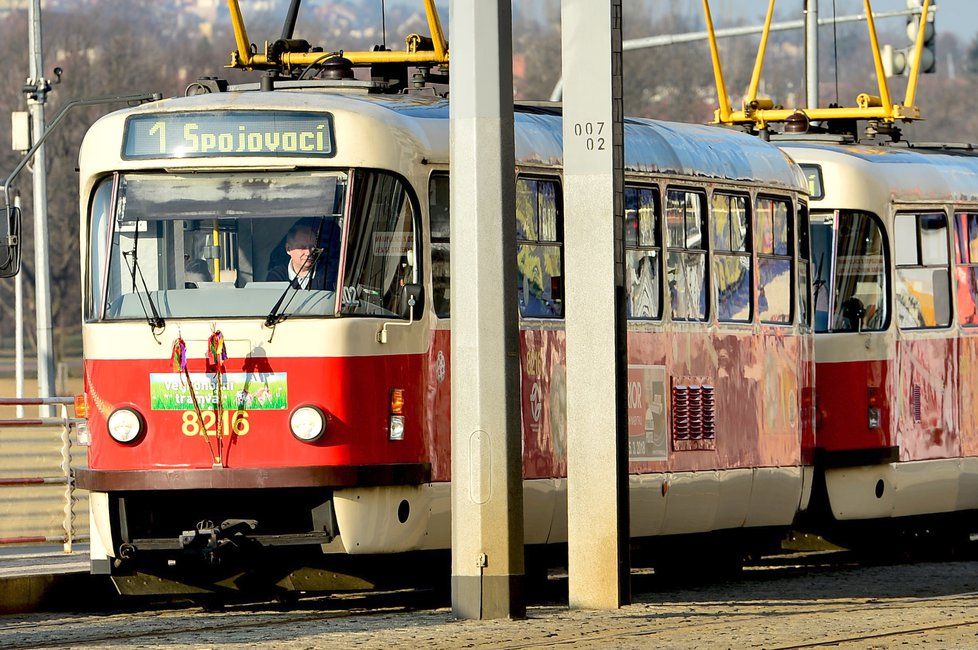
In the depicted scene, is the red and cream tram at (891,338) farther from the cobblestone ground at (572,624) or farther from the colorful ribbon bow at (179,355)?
the colorful ribbon bow at (179,355)

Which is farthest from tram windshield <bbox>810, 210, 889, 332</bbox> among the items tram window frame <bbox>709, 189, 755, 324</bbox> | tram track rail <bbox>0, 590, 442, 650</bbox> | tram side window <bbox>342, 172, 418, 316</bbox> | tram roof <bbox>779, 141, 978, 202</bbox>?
tram side window <bbox>342, 172, 418, 316</bbox>

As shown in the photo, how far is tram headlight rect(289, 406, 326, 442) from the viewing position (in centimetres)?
1269

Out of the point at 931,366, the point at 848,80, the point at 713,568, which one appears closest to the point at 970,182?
the point at 931,366

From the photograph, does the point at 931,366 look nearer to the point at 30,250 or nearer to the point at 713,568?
the point at 713,568

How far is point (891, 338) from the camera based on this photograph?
17.9 metres

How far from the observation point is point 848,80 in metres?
137

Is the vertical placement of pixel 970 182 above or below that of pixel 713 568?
above

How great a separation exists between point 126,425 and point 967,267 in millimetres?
8363

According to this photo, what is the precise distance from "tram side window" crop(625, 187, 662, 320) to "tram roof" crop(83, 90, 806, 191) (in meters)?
0.20

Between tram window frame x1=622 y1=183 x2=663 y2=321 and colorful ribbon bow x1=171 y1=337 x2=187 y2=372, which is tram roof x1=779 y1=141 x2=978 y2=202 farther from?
colorful ribbon bow x1=171 y1=337 x2=187 y2=372

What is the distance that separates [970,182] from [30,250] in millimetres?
61122

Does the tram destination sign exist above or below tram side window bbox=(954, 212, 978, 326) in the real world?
above

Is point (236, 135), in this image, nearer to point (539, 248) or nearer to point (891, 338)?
point (539, 248)

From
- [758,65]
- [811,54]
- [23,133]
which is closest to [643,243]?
[758,65]
